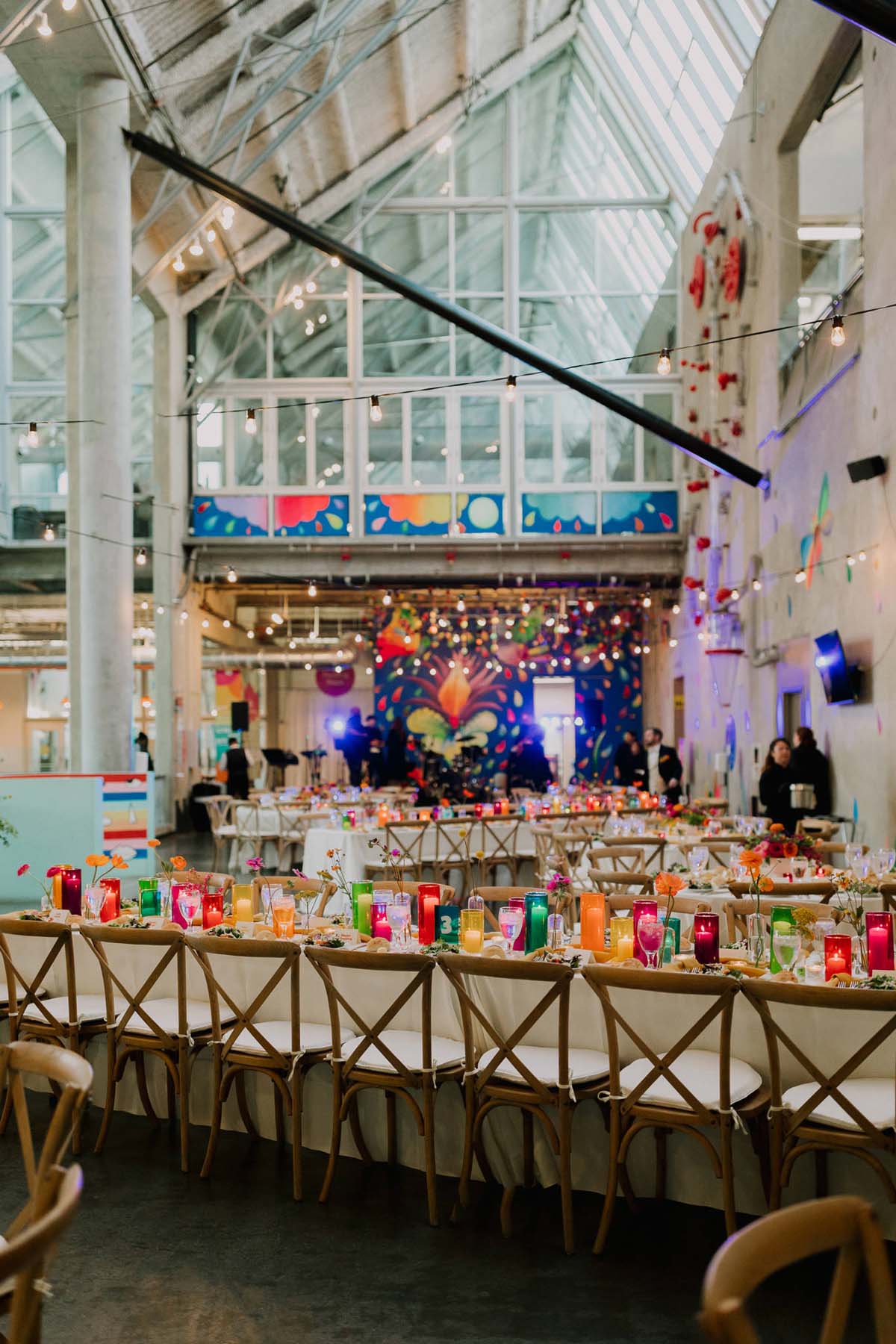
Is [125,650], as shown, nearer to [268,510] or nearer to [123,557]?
[123,557]

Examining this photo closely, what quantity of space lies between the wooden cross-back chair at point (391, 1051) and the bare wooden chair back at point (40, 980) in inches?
40.7

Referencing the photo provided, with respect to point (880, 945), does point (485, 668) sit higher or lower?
higher

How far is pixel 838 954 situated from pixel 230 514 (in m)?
14.8

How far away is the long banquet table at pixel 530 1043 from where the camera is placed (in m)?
3.65

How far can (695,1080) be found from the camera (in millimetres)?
3623

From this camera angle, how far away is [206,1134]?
4.61m

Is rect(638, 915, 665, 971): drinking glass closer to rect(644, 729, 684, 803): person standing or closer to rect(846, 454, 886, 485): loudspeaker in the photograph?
rect(846, 454, 886, 485): loudspeaker

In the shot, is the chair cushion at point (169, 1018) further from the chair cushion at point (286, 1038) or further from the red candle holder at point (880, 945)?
the red candle holder at point (880, 945)

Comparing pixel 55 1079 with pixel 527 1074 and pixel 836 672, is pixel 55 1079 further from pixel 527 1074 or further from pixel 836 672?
pixel 836 672

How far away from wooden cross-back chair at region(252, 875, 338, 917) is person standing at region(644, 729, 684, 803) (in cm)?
838

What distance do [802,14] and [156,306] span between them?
30.3ft

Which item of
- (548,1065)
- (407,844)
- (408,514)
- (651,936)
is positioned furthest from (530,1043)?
(408,514)

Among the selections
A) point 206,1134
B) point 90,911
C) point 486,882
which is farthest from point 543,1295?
point 486,882

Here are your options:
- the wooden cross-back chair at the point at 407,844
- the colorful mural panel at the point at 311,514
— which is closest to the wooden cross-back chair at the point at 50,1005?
the wooden cross-back chair at the point at 407,844
